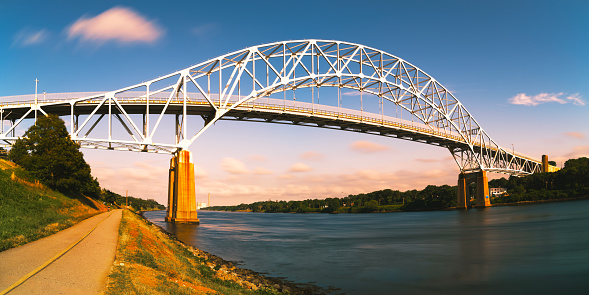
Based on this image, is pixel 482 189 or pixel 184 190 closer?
pixel 184 190

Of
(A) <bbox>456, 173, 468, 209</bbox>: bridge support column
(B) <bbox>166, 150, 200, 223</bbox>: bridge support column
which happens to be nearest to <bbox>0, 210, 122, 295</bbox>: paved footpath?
(B) <bbox>166, 150, 200, 223</bbox>: bridge support column

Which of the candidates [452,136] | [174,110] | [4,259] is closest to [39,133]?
[174,110]

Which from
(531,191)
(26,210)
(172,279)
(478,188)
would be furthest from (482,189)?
(172,279)

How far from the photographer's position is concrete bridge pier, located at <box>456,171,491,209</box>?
10107cm

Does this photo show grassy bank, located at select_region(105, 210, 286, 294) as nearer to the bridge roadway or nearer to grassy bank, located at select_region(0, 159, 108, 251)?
grassy bank, located at select_region(0, 159, 108, 251)

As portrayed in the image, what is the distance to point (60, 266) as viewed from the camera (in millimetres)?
11758

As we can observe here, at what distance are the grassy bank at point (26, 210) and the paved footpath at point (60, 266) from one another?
180 cm

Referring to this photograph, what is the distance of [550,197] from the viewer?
105 meters

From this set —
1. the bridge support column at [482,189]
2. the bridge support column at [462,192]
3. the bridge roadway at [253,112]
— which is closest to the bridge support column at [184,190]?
the bridge roadway at [253,112]

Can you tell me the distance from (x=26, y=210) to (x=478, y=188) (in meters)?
104

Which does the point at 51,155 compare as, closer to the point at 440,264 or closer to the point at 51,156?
the point at 51,156

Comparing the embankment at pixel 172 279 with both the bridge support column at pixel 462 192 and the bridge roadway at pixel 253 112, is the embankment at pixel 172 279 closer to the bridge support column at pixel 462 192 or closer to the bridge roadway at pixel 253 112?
the bridge roadway at pixel 253 112

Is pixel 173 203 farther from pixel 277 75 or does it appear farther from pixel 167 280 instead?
pixel 167 280

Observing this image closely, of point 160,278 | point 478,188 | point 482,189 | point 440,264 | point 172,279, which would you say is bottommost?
point 440,264
